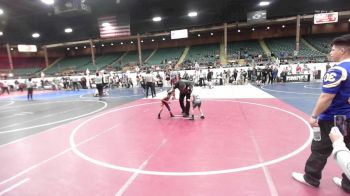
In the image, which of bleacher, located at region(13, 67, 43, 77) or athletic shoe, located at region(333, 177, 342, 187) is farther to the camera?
bleacher, located at region(13, 67, 43, 77)

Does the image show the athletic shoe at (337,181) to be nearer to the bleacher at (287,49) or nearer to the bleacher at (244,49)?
the bleacher at (287,49)

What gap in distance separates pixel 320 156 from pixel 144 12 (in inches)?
907

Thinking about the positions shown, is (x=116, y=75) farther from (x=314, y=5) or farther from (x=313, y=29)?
(x=313, y=29)

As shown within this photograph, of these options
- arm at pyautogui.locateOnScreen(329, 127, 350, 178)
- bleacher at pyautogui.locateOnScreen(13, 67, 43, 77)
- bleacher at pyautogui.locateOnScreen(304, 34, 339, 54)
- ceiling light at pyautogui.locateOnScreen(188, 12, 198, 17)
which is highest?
ceiling light at pyautogui.locateOnScreen(188, 12, 198, 17)

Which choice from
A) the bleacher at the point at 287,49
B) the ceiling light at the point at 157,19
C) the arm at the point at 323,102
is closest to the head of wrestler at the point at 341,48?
the arm at the point at 323,102

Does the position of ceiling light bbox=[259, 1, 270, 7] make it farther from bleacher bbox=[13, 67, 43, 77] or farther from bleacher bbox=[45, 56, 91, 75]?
bleacher bbox=[13, 67, 43, 77]

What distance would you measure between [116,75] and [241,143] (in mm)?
21718

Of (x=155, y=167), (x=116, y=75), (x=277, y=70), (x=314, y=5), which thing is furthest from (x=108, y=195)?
(x=314, y=5)

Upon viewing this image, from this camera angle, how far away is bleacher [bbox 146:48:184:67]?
103ft

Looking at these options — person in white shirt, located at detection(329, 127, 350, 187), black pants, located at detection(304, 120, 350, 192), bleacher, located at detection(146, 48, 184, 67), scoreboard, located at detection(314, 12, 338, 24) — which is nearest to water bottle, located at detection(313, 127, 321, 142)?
black pants, located at detection(304, 120, 350, 192)

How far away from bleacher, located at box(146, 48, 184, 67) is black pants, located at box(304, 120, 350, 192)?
27337mm

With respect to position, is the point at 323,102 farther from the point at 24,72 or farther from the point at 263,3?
the point at 24,72

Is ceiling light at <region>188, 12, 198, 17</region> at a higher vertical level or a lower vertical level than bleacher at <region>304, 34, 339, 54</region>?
higher

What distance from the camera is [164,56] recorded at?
33469 millimetres
